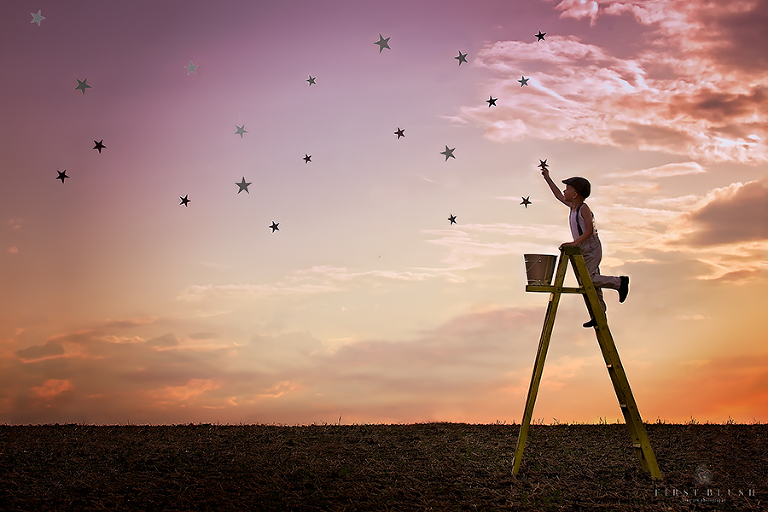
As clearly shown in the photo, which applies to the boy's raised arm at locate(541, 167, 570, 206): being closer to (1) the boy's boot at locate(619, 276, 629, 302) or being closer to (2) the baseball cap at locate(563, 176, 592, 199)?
(2) the baseball cap at locate(563, 176, 592, 199)

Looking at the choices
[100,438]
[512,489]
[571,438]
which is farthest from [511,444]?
[100,438]

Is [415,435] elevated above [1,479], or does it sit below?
above

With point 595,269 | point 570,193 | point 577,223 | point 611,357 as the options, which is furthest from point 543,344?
point 570,193

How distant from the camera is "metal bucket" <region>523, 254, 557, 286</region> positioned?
276 inches

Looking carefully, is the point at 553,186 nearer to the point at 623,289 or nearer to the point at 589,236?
the point at 589,236

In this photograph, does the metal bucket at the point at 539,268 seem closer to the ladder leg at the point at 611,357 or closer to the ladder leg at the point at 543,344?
the ladder leg at the point at 543,344

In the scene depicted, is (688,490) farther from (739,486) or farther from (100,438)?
(100,438)

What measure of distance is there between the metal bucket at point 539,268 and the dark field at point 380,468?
2.35 metres

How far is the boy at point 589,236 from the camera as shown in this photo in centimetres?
725

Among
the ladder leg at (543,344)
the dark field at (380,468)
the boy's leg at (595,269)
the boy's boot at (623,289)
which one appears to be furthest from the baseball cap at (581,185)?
the dark field at (380,468)

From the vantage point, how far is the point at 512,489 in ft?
22.6

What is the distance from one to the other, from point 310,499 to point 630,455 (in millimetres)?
4637

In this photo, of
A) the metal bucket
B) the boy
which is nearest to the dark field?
the boy

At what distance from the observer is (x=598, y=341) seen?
720 cm
